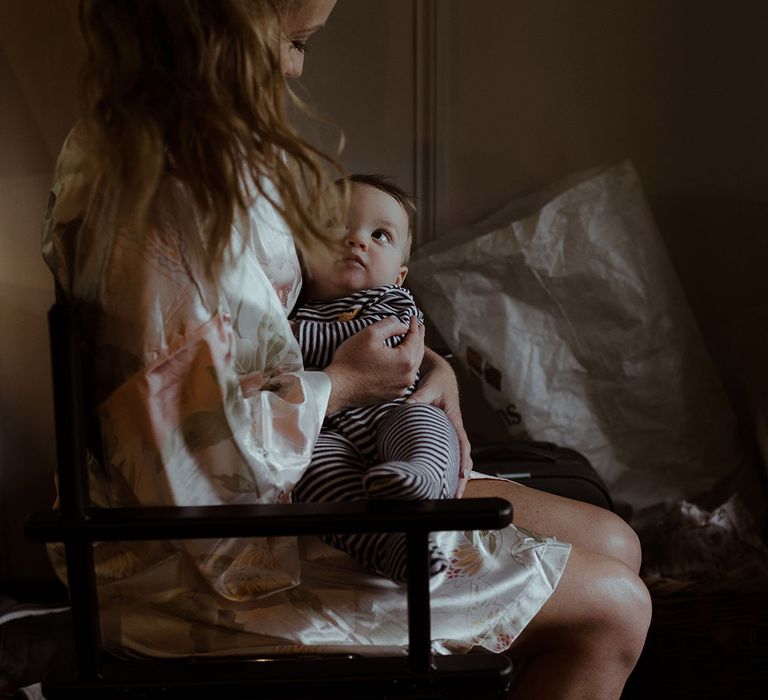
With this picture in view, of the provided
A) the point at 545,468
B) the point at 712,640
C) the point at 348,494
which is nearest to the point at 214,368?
the point at 348,494

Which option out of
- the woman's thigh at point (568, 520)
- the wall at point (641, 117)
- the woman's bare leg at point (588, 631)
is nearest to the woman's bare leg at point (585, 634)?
the woman's bare leg at point (588, 631)

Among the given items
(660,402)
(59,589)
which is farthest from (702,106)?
(59,589)

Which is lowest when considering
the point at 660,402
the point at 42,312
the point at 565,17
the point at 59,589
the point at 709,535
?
the point at 59,589

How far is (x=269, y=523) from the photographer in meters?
0.80

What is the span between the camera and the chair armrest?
798mm

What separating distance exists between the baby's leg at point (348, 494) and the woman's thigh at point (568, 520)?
0.28m

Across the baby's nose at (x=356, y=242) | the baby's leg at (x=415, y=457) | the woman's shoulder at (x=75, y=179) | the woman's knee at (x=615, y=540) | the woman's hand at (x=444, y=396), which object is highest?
the woman's shoulder at (x=75, y=179)

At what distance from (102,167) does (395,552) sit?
450 millimetres

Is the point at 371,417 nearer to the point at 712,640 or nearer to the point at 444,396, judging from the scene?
the point at 444,396

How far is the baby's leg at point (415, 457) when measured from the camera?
0.88 meters

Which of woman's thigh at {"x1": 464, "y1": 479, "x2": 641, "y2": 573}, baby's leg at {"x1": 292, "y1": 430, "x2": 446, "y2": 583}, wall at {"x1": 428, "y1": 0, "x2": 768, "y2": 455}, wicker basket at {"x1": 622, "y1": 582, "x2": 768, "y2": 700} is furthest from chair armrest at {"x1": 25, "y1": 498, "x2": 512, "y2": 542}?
wall at {"x1": 428, "y1": 0, "x2": 768, "y2": 455}

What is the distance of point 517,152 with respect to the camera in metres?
2.14

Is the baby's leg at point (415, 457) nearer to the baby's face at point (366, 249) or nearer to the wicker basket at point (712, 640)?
the baby's face at point (366, 249)

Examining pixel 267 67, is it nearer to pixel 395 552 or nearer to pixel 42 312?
pixel 395 552
